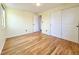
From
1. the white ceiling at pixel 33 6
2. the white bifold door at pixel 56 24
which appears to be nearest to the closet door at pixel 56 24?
the white bifold door at pixel 56 24

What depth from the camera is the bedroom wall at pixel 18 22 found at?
1.71m

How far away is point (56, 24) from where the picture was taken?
6.05 feet

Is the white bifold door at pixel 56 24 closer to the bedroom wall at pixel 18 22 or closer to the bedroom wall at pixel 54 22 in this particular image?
the bedroom wall at pixel 54 22

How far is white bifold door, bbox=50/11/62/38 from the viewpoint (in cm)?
181

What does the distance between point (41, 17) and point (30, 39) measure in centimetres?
42

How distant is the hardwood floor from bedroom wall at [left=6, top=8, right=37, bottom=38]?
93 millimetres

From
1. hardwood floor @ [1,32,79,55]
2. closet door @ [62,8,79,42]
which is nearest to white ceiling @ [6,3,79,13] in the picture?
closet door @ [62,8,79,42]

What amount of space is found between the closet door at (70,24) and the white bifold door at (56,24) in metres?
0.07

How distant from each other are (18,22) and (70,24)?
0.85m

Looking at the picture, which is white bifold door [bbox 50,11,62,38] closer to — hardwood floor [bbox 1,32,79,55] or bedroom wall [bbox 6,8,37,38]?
hardwood floor [bbox 1,32,79,55]

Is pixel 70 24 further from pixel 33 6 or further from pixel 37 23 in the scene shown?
pixel 33 6

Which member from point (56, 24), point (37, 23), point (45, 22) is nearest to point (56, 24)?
point (56, 24)

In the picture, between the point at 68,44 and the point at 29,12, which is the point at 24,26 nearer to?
the point at 29,12
